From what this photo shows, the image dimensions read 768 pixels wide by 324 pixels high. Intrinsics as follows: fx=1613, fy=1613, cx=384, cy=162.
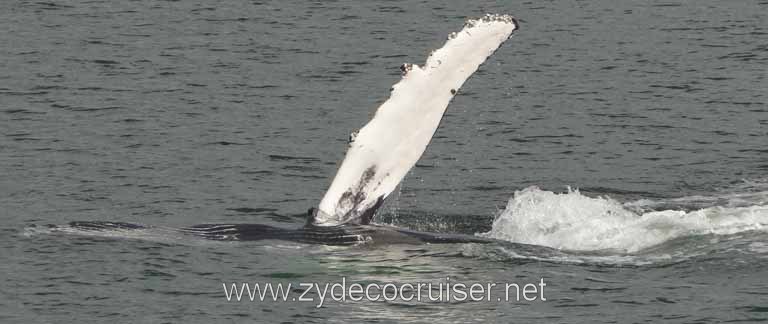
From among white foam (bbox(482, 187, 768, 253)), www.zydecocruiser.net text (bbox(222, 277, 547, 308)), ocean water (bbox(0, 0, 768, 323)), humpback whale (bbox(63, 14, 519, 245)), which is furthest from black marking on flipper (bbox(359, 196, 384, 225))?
white foam (bbox(482, 187, 768, 253))

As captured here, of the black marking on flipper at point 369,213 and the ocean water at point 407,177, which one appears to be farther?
the black marking on flipper at point 369,213

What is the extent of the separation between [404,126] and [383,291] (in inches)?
75.8

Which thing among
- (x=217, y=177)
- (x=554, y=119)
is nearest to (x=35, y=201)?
(x=217, y=177)

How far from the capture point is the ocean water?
638 inches

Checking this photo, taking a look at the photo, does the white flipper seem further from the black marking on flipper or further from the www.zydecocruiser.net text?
the www.zydecocruiser.net text

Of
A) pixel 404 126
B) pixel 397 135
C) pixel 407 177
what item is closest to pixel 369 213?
pixel 397 135

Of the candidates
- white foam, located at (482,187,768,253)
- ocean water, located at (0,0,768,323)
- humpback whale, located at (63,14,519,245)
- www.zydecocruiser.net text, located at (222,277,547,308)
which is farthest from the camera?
white foam, located at (482,187,768,253)

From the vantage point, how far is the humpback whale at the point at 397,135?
16719mm

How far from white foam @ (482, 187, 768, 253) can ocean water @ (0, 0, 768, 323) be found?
5 cm

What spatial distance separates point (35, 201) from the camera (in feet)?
69.8

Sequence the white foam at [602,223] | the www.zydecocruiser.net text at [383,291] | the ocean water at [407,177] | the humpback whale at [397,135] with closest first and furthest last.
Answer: the www.zydecocruiser.net text at [383,291] < the ocean water at [407,177] < the humpback whale at [397,135] < the white foam at [602,223]

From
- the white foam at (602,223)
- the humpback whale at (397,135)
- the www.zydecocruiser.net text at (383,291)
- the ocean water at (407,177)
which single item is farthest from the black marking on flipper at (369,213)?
the white foam at (602,223)

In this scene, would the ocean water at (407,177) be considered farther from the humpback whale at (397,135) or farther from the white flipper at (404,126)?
the white flipper at (404,126)

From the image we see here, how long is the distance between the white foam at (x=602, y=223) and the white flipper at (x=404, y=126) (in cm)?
232
